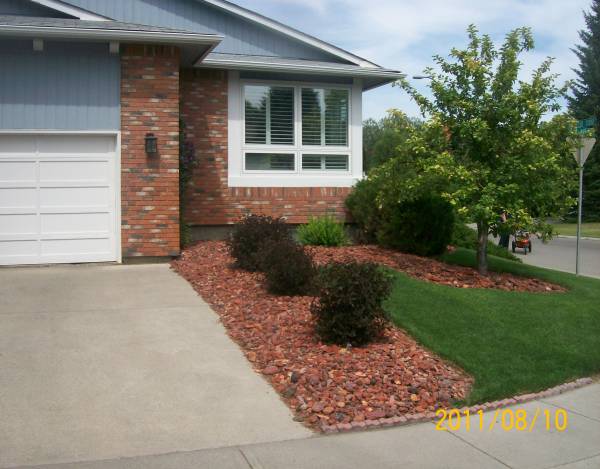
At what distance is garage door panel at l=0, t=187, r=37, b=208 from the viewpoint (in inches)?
439

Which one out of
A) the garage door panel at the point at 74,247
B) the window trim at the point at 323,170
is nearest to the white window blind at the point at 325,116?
the window trim at the point at 323,170

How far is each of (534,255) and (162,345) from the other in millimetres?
17181

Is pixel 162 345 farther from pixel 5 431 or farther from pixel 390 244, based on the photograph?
pixel 390 244

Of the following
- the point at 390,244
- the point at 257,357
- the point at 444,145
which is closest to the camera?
the point at 257,357

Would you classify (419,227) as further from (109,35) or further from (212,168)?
(109,35)

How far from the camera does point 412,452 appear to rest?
4859 mm

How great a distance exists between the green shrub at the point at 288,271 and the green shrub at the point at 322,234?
3629mm

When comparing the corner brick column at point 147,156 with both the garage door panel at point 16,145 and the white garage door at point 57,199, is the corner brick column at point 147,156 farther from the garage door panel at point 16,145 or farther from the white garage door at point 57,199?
the garage door panel at point 16,145

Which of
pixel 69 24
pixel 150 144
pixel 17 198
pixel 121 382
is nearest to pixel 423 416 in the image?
pixel 121 382

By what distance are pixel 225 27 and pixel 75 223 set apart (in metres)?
5.45

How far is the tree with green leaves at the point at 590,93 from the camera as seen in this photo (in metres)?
43.2

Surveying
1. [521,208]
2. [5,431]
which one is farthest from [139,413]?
[521,208]

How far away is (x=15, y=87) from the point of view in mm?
10984

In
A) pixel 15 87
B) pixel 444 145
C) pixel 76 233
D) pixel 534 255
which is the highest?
pixel 15 87
